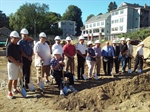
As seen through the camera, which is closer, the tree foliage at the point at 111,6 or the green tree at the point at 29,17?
the green tree at the point at 29,17

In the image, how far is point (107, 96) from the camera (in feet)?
17.4

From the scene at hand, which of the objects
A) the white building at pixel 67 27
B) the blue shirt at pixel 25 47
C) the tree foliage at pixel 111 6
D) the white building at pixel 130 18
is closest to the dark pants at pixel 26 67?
the blue shirt at pixel 25 47

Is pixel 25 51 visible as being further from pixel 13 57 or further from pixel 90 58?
pixel 90 58

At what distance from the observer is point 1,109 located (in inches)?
199

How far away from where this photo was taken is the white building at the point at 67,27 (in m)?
76.2

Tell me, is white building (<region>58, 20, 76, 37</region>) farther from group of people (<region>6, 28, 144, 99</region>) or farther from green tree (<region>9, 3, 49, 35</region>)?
group of people (<region>6, 28, 144, 99</region>)

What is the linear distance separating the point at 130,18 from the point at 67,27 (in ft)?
99.4

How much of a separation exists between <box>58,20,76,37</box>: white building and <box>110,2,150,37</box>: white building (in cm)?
2537

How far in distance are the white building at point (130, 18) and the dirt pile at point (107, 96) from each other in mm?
48111

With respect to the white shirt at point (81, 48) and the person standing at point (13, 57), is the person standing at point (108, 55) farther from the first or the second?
the person standing at point (13, 57)

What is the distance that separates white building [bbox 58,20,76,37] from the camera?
250 ft

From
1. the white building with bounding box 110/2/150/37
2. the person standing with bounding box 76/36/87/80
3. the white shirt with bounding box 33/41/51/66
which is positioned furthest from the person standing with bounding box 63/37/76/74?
the white building with bounding box 110/2/150/37

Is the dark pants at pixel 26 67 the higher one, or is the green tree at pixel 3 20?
the green tree at pixel 3 20

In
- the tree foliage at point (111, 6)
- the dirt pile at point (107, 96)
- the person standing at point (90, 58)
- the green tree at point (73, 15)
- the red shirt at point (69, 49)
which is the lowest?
the dirt pile at point (107, 96)
